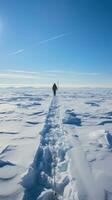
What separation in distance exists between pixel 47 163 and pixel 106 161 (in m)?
1.84

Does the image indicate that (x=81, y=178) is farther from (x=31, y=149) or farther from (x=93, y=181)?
(x=31, y=149)

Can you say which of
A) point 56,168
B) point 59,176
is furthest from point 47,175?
point 56,168

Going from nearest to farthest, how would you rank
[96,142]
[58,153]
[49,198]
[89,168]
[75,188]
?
[49,198] → [75,188] → [89,168] → [58,153] → [96,142]

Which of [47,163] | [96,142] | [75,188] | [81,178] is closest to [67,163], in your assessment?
[47,163]

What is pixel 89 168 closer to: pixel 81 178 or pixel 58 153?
pixel 81 178

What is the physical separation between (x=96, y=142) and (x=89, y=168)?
266 cm

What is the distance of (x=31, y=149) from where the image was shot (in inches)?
288

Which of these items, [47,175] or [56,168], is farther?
[56,168]

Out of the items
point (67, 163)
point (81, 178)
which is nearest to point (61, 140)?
point (67, 163)

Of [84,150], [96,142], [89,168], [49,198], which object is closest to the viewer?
[49,198]

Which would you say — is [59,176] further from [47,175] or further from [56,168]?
[56,168]

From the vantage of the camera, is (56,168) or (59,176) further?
(56,168)

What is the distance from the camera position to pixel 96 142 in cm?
825

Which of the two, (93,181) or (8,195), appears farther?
(93,181)
